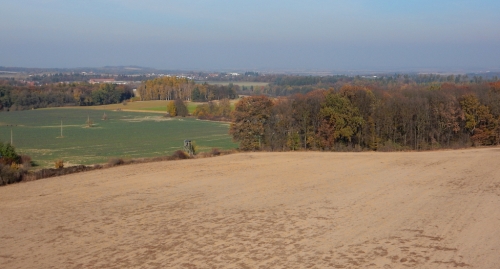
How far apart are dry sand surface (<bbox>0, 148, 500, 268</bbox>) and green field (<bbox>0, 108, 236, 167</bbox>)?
53.1 ft

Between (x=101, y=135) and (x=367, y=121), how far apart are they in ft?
105

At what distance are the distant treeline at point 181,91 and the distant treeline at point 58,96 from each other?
516 cm

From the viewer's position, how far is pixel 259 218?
17609 mm

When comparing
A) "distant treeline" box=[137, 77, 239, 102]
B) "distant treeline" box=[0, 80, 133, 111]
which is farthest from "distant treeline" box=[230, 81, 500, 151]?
"distant treeline" box=[0, 80, 133, 111]

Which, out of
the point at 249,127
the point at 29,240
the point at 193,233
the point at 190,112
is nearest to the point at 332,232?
the point at 193,233

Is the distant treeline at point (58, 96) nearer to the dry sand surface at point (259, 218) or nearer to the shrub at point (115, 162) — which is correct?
the shrub at point (115, 162)

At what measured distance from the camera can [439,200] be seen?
2036 centimetres

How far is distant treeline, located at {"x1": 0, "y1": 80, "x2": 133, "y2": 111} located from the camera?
297ft

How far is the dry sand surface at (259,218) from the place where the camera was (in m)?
13.4

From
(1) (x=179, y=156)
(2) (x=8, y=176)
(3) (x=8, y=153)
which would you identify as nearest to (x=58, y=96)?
(3) (x=8, y=153)

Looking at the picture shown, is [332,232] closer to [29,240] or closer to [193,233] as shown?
[193,233]

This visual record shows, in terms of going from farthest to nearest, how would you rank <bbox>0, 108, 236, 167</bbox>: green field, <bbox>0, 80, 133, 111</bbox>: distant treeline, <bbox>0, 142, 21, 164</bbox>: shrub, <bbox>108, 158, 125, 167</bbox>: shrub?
<bbox>0, 80, 133, 111</bbox>: distant treeline → <bbox>0, 108, 236, 167</bbox>: green field → <bbox>0, 142, 21, 164</bbox>: shrub → <bbox>108, 158, 125, 167</bbox>: shrub

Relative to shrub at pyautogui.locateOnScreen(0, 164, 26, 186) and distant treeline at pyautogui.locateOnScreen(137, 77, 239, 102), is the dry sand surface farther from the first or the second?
distant treeline at pyautogui.locateOnScreen(137, 77, 239, 102)

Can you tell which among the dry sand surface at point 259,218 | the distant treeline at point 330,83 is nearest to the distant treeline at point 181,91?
the distant treeline at point 330,83
